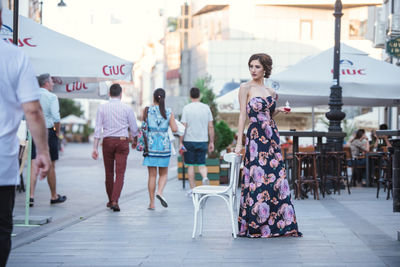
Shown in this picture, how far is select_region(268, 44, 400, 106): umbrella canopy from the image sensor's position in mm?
14711

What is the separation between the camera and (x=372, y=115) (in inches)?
1428

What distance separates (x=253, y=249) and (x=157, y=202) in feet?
17.6

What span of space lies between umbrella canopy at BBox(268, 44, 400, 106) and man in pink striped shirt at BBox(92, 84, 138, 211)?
4.40 meters

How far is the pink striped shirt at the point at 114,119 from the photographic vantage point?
35.8 feet

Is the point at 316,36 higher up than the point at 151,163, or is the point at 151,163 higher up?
the point at 316,36

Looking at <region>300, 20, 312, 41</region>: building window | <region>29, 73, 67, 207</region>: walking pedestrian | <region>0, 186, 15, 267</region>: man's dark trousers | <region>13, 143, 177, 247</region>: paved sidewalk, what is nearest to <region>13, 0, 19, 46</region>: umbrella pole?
<region>29, 73, 67, 207</region>: walking pedestrian

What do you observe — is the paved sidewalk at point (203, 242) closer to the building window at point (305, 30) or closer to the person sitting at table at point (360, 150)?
the person sitting at table at point (360, 150)

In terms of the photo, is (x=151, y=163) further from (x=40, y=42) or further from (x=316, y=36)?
(x=316, y=36)

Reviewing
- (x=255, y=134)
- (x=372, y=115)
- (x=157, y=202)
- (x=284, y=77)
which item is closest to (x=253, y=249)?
(x=255, y=134)

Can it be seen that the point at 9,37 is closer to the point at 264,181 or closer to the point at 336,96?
the point at 264,181

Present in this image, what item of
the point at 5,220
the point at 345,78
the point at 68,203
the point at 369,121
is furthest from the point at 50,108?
the point at 369,121

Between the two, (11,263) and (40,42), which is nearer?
(11,263)

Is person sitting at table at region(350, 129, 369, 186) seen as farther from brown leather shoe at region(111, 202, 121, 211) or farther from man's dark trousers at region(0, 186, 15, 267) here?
man's dark trousers at region(0, 186, 15, 267)

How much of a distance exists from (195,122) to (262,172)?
201 inches
